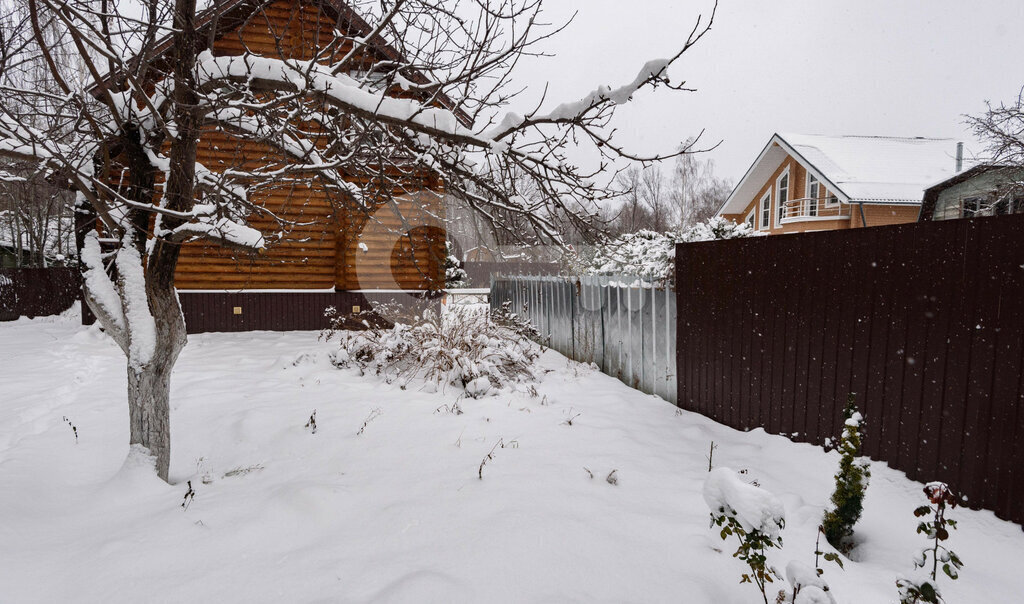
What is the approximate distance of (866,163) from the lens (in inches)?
843

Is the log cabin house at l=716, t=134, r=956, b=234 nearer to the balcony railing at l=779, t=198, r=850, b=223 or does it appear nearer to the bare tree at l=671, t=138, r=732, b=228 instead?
the balcony railing at l=779, t=198, r=850, b=223

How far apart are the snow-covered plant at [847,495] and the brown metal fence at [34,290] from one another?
19.6 metres

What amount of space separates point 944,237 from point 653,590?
249 cm

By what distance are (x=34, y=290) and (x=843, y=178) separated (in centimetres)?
2863

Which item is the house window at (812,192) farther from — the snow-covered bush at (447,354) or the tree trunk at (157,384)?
the tree trunk at (157,384)

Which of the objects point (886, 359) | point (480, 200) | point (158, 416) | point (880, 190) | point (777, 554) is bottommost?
point (777, 554)

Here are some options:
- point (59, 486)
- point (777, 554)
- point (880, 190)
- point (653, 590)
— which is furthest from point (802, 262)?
point (880, 190)

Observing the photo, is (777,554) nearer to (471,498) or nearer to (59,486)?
(471,498)

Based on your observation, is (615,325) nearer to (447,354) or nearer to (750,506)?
(447,354)

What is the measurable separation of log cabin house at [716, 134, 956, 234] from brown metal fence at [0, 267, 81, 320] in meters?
23.2

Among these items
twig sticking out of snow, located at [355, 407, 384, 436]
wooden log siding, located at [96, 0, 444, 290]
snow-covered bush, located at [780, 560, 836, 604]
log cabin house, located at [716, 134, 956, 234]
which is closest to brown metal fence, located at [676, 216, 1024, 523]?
snow-covered bush, located at [780, 560, 836, 604]

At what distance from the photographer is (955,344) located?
268cm

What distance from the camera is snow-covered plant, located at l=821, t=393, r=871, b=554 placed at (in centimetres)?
235

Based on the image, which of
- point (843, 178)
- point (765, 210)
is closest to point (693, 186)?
point (765, 210)
